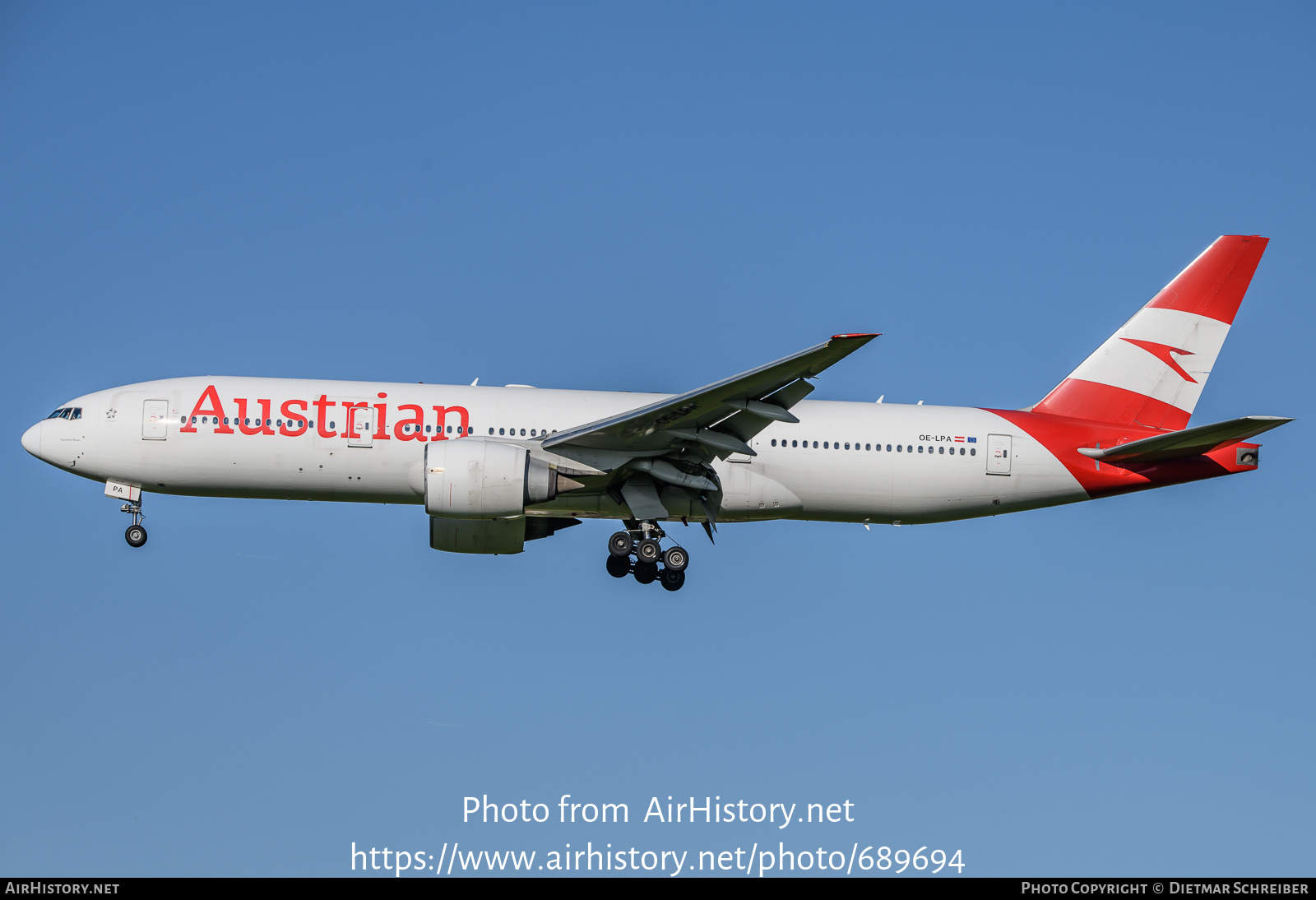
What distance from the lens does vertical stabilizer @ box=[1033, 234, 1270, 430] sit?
28828 mm

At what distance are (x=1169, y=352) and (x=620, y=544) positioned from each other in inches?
548

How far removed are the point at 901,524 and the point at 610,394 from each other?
7.09 meters

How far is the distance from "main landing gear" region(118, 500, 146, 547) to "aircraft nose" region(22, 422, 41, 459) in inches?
86.0

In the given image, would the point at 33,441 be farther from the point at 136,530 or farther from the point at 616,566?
the point at 616,566

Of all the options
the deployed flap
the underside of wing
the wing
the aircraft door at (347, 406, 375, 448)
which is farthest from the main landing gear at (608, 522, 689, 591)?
the deployed flap

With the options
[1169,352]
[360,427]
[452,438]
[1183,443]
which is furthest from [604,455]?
[1169,352]

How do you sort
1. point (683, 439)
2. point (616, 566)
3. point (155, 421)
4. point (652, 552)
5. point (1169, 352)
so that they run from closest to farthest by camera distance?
point (683, 439) → point (155, 421) → point (652, 552) → point (616, 566) → point (1169, 352)

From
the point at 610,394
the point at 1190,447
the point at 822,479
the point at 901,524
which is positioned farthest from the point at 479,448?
the point at 1190,447

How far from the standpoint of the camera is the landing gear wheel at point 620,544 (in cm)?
2659

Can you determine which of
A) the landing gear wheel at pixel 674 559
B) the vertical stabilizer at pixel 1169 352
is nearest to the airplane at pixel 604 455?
the landing gear wheel at pixel 674 559

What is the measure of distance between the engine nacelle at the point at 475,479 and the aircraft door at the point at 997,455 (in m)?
10.0

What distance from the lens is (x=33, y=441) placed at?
26453 millimetres

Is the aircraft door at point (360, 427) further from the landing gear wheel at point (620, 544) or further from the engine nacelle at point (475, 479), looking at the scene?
the landing gear wheel at point (620, 544)

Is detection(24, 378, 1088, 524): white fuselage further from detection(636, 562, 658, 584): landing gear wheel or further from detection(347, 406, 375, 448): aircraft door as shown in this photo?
detection(636, 562, 658, 584): landing gear wheel
